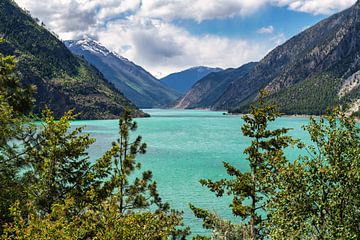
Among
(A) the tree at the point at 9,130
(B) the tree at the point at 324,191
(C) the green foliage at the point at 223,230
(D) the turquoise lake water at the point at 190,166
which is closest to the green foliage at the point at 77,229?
(A) the tree at the point at 9,130

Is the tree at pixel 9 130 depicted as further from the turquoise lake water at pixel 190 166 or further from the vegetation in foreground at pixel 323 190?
the turquoise lake water at pixel 190 166

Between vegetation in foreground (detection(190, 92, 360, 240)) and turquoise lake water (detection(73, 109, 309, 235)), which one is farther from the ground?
vegetation in foreground (detection(190, 92, 360, 240))

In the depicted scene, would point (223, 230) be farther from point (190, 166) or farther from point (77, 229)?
point (190, 166)

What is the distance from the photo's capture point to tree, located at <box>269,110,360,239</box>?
17.1 metres

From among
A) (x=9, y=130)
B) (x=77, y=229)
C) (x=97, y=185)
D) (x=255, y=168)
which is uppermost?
(x=9, y=130)

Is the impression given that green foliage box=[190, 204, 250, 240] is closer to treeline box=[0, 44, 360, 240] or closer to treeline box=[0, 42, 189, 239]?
treeline box=[0, 44, 360, 240]

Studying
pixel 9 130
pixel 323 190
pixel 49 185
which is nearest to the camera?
pixel 323 190

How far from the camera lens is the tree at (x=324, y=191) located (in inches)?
673

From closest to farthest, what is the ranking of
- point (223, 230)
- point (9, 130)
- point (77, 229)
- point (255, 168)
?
1. point (77, 229)
2. point (9, 130)
3. point (255, 168)
4. point (223, 230)

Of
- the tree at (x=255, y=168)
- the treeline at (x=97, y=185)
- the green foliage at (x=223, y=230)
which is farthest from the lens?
the green foliage at (x=223, y=230)

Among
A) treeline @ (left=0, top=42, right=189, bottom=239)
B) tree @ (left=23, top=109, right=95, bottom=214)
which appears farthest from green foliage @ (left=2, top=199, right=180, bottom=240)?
tree @ (left=23, top=109, right=95, bottom=214)

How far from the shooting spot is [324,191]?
18.0 meters

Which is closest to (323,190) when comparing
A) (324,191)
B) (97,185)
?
(324,191)

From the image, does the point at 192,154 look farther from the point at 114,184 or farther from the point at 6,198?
the point at 6,198
